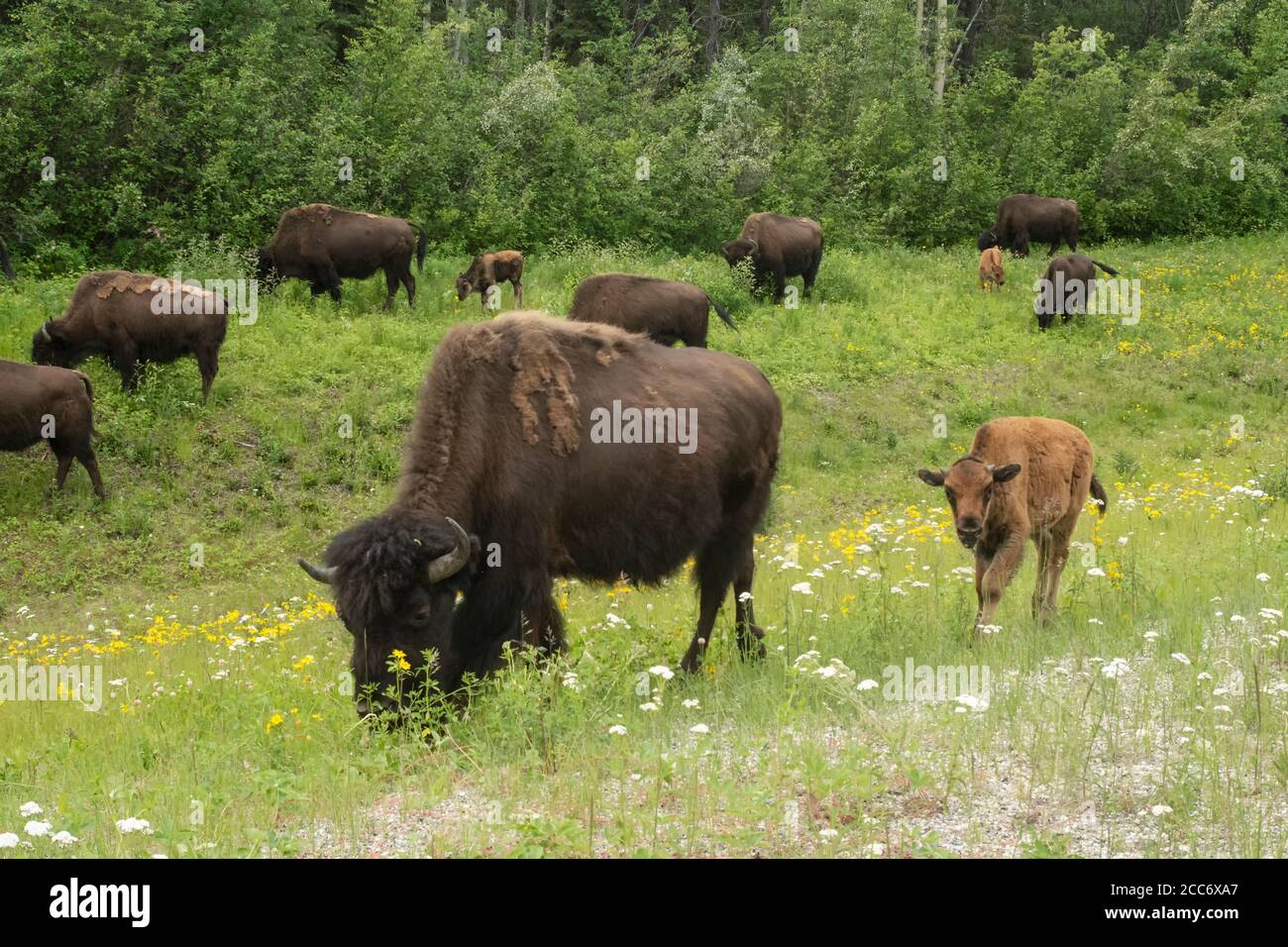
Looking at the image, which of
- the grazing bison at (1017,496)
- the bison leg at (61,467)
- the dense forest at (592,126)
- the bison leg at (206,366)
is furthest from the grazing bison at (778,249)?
the grazing bison at (1017,496)

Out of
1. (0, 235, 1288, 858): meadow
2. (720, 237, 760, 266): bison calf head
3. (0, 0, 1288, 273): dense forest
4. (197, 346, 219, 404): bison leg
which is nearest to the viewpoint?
(0, 235, 1288, 858): meadow

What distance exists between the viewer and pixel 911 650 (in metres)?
8.25

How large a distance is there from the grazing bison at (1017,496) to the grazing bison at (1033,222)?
24132 mm

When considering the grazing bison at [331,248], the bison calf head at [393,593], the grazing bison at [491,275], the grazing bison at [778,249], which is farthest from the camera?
the grazing bison at [778,249]

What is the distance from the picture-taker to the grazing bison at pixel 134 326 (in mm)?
17984

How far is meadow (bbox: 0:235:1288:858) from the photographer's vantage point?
5156 millimetres

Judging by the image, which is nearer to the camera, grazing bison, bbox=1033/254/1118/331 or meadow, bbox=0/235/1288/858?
meadow, bbox=0/235/1288/858

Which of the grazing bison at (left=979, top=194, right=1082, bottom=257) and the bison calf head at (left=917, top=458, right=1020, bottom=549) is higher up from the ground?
the grazing bison at (left=979, top=194, right=1082, bottom=257)

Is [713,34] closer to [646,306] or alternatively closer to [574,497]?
[646,306]

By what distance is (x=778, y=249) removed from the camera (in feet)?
86.7

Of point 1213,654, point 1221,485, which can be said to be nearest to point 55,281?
point 1221,485

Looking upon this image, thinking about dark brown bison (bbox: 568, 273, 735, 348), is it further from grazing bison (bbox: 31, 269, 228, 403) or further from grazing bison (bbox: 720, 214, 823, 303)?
grazing bison (bbox: 720, 214, 823, 303)

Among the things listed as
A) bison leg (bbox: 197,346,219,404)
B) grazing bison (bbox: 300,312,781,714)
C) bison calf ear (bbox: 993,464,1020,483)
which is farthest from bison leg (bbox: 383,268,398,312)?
bison calf ear (bbox: 993,464,1020,483)

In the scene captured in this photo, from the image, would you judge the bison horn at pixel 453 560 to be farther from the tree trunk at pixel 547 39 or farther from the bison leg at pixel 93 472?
the tree trunk at pixel 547 39
